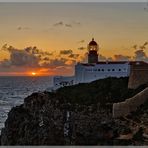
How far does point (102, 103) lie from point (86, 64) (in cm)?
339

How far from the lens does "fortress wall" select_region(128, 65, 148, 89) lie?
47.9 feet

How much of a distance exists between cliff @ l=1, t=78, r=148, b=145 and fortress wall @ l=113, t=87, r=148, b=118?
0.17 metres

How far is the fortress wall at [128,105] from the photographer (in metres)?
12.5

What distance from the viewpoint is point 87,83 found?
15906mm

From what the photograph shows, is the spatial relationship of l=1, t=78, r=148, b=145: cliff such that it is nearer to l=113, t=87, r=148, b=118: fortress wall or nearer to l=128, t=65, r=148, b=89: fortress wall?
l=113, t=87, r=148, b=118: fortress wall

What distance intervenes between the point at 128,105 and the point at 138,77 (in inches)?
90.8

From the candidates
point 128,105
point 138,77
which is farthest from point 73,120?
point 138,77

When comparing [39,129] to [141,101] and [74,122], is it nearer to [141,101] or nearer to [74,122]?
[74,122]

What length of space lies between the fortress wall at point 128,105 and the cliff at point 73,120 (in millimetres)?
172

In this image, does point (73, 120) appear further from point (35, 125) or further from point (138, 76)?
point (138, 76)

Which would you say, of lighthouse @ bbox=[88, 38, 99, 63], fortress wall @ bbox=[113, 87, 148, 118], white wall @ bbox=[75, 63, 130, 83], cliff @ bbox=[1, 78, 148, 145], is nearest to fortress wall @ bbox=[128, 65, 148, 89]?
cliff @ bbox=[1, 78, 148, 145]

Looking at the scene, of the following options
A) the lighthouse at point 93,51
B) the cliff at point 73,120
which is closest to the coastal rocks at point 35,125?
the cliff at point 73,120

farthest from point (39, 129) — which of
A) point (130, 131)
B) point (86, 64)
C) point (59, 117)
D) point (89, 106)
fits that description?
point (86, 64)

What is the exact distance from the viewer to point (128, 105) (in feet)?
41.3
